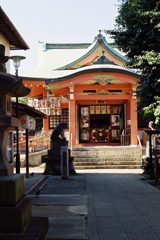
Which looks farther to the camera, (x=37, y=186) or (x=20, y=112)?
(x=20, y=112)

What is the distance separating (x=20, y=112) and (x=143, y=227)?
330 inches

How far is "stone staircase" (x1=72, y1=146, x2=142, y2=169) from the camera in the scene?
1523cm

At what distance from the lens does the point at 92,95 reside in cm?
1800

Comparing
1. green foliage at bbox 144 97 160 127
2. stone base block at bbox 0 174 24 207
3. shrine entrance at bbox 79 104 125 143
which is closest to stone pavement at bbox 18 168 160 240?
stone base block at bbox 0 174 24 207

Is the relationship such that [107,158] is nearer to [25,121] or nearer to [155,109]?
[25,121]

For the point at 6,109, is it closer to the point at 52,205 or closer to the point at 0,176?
the point at 0,176

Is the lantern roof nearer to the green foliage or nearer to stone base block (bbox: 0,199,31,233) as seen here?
stone base block (bbox: 0,199,31,233)

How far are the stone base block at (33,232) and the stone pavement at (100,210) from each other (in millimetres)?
803

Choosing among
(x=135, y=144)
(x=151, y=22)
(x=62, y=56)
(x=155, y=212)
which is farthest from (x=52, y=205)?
(x=62, y=56)

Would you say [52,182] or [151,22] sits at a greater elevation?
[151,22]

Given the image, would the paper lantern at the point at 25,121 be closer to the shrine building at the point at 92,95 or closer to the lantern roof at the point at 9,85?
the shrine building at the point at 92,95

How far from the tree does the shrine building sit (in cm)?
589

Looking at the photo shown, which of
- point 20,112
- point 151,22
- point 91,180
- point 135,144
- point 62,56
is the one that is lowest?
point 91,180

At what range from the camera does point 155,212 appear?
6.04m
